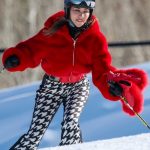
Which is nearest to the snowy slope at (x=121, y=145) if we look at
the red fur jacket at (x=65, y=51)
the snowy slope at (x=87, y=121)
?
the red fur jacket at (x=65, y=51)

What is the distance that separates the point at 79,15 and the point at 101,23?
13605 mm

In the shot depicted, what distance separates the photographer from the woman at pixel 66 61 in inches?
120

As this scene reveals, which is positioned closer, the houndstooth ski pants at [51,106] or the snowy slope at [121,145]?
the snowy slope at [121,145]

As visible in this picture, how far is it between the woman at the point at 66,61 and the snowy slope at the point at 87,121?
763mm

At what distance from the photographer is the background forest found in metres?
→ 15.2

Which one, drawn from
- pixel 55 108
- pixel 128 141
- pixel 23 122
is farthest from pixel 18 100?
pixel 128 141

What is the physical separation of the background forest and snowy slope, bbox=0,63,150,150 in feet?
32.5

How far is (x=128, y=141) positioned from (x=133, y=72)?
38 cm

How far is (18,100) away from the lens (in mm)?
4801

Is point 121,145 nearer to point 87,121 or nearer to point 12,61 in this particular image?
point 12,61

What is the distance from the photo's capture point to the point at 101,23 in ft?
54.5

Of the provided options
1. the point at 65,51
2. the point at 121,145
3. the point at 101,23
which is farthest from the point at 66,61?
the point at 101,23

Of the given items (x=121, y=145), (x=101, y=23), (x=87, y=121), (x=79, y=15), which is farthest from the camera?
(x=101, y=23)

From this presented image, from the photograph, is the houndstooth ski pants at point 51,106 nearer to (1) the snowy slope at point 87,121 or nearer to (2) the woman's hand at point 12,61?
(2) the woman's hand at point 12,61
